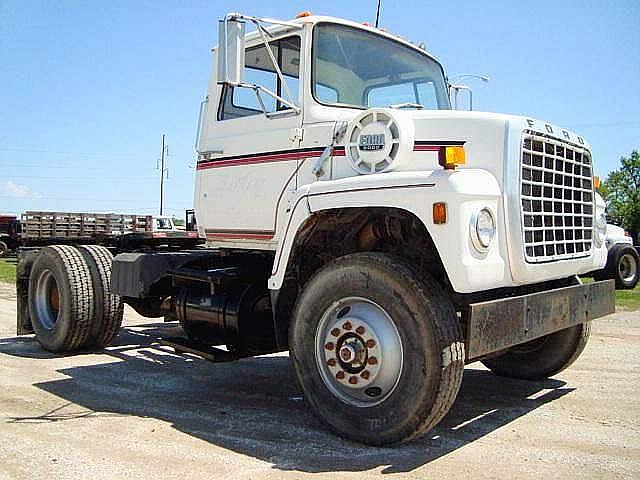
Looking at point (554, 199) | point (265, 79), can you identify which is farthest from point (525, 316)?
point (265, 79)

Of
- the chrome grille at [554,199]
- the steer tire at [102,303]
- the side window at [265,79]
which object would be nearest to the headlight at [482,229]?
the chrome grille at [554,199]

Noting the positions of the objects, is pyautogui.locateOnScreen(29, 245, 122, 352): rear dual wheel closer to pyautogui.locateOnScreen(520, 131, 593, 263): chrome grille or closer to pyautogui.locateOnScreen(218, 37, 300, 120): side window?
pyautogui.locateOnScreen(218, 37, 300, 120): side window

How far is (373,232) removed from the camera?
4.63 metres

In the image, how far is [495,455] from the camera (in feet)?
12.9

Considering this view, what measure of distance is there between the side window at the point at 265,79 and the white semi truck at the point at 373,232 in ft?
0.05

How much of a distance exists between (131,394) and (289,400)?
130 cm

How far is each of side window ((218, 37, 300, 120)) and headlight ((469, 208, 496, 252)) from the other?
1.86m

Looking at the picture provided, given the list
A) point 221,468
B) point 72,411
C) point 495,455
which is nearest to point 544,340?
point 495,455

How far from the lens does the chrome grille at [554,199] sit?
13.7 feet

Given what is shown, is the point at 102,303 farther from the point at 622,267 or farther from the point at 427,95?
the point at 622,267

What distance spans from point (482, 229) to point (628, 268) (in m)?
12.1

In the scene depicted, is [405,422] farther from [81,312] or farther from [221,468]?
[81,312]

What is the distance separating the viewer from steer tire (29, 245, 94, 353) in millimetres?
6909

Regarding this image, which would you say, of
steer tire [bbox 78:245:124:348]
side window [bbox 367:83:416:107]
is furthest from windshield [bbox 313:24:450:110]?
steer tire [bbox 78:245:124:348]
